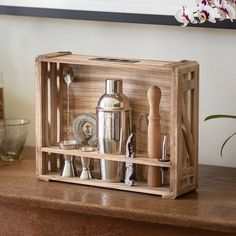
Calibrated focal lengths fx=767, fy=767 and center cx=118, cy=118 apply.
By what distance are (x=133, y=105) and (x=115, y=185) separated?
183mm

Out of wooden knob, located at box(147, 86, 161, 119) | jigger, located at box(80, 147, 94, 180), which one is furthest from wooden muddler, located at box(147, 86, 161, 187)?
jigger, located at box(80, 147, 94, 180)

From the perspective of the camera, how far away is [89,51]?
195 cm

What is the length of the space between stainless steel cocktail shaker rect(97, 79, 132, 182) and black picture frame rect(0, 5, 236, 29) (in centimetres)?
27

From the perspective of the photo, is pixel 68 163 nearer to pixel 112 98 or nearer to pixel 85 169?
pixel 85 169

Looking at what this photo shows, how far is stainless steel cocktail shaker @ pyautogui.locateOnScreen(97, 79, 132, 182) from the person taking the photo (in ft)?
5.25

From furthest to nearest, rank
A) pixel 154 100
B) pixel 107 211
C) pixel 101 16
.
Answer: pixel 101 16
pixel 154 100
pixel 107 211

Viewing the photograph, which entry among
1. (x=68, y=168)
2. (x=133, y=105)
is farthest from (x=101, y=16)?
(x=68, y=168)

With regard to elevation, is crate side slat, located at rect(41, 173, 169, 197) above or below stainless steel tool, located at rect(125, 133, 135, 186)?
below

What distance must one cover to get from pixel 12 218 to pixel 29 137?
1.65ft

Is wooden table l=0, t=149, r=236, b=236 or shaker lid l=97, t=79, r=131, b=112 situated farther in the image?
shaker lid l=97, t=79, r=131, b=112

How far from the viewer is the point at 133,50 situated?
1.90 metres

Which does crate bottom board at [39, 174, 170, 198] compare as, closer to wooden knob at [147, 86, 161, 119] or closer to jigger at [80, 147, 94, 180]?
jigger at [80, 147, 94, 180]

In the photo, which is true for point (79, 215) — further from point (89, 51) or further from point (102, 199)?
point (89, 51)

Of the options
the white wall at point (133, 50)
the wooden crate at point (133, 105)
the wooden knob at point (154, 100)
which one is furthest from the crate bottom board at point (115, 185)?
the white wall at point (133, 50)
